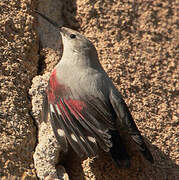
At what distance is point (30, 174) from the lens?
2.47m

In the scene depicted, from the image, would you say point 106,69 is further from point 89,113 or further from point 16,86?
point 16,86

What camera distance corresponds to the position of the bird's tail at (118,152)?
257 centimetres

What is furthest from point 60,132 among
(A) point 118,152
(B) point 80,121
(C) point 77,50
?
(C) point 77,50

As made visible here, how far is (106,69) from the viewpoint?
302cm

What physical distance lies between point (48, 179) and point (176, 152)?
2.86 feet

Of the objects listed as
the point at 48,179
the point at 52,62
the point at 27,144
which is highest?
the point at 52,62

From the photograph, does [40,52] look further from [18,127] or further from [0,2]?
[18,127]

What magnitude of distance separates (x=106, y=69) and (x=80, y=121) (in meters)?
0.59

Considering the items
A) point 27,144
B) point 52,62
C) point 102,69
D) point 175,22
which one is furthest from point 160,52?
point 27,144

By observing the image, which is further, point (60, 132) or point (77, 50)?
point (77, 50)

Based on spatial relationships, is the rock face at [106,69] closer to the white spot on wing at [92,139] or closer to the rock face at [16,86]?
the rock face at [16,86]

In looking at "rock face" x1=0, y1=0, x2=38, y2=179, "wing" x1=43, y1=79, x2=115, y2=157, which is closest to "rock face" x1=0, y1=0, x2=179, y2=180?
"rock face" x1=0, y1=0, x2=38, y2=179

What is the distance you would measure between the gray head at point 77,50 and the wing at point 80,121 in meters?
0.27

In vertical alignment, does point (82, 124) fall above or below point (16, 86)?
below
